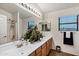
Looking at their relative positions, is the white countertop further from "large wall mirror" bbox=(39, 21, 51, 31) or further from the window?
the window

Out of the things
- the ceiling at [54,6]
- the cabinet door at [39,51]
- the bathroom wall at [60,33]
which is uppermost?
the ceiling at [54,6]

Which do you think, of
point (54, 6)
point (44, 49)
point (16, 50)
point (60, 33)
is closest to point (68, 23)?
point (60, 33)

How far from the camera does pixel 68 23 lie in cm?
160

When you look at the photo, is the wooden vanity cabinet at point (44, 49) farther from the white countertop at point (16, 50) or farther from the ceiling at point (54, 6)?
the ceiling at point (54, 6)

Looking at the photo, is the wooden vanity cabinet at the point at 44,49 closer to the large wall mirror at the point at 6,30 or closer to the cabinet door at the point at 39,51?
the cabinet door at the point at 39,51

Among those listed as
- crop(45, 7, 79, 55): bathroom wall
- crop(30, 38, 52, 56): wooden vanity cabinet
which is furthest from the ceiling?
crop(30, 38, 52, 56): wooden vanity cabinet

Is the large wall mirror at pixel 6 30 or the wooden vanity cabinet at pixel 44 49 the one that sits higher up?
the large wall mirror at pixel 6 30

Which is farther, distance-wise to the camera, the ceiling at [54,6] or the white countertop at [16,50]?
the ceiling at [54,6]

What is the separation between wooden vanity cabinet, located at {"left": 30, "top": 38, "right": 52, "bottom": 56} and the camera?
155cm

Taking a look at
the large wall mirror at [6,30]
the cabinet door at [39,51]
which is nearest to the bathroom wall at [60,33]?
the cabinet door at [39,51]

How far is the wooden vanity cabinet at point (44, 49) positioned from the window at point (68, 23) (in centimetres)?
31

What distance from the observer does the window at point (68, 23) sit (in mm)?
1565

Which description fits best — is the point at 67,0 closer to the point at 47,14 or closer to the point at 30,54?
the point at 47,14

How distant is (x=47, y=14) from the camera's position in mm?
1630
